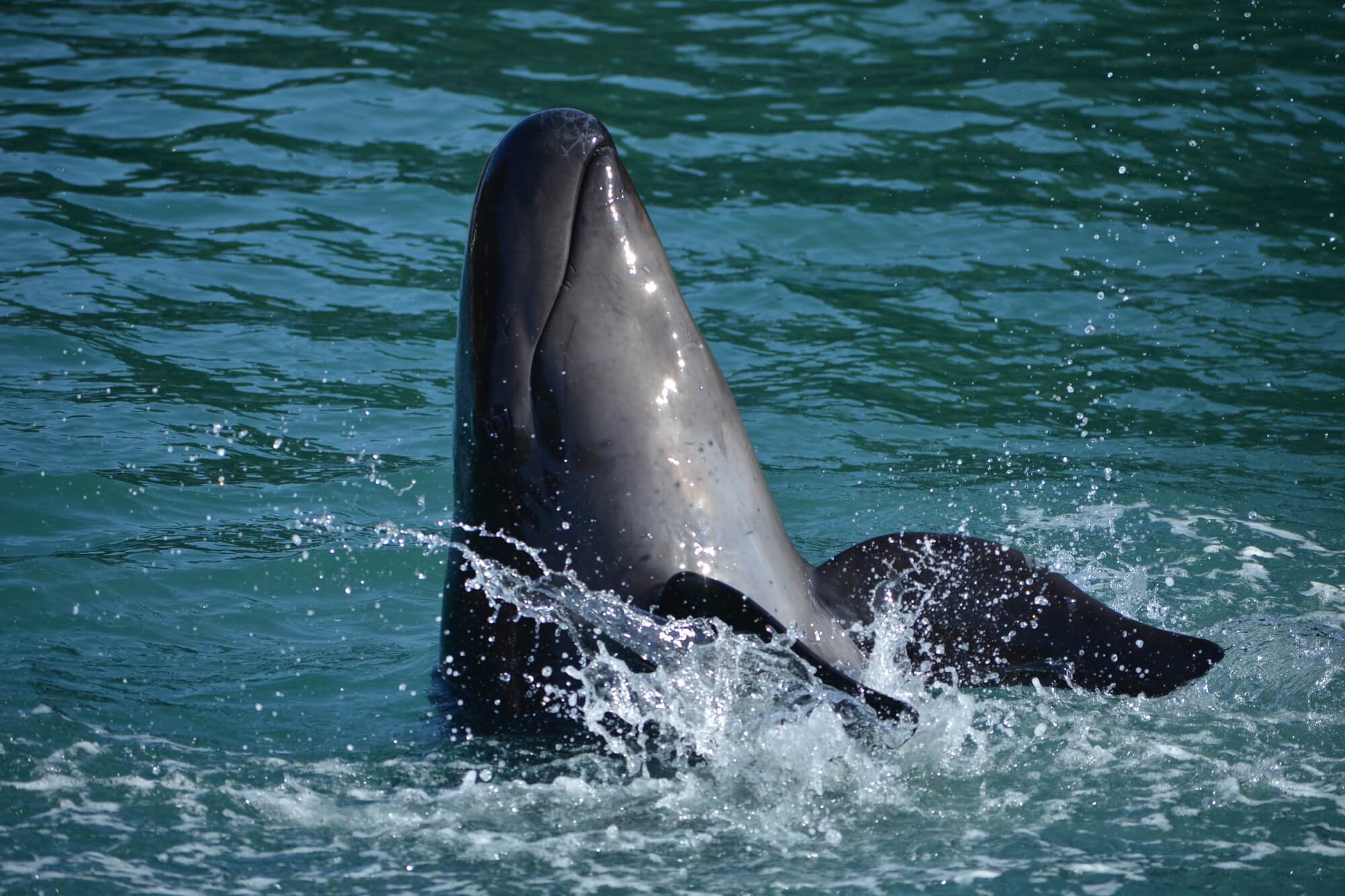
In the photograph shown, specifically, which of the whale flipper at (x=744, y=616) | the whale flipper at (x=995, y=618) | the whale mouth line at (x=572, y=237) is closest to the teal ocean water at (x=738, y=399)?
the whale flipper at (x=995, y=618)

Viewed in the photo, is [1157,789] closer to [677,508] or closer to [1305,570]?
[677,508]

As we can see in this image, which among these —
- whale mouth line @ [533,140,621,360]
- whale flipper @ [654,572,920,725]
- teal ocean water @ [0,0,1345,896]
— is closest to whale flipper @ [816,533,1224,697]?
teal ocean water @ [0,0,1345,896]

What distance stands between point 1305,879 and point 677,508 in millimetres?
2050

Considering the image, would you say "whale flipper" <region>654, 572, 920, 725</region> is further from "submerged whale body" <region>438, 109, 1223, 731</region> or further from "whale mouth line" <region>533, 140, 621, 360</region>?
"whale mouth line" <region>533, 140, 621, 360</region>

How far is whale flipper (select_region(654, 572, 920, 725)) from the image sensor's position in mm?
4168

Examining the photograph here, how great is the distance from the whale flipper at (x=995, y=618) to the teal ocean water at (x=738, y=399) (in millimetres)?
170

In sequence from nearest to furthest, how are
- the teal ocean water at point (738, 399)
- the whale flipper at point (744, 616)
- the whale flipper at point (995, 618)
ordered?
the whale flipper at point (744, 616), the teal ocean water at point (738, 399), the whale flipper at point (995, 618)

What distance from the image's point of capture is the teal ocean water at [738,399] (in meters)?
4.64

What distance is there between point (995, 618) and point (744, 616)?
1269 millimetres

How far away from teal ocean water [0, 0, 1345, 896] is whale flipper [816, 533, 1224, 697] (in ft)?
0.56

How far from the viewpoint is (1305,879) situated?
171 inches

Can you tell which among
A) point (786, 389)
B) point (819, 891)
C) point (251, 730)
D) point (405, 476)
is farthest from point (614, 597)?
point (786, 389)

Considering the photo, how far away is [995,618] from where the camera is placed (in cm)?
538

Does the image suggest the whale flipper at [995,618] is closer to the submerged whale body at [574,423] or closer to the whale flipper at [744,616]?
the submerged whale body at [574,423]
